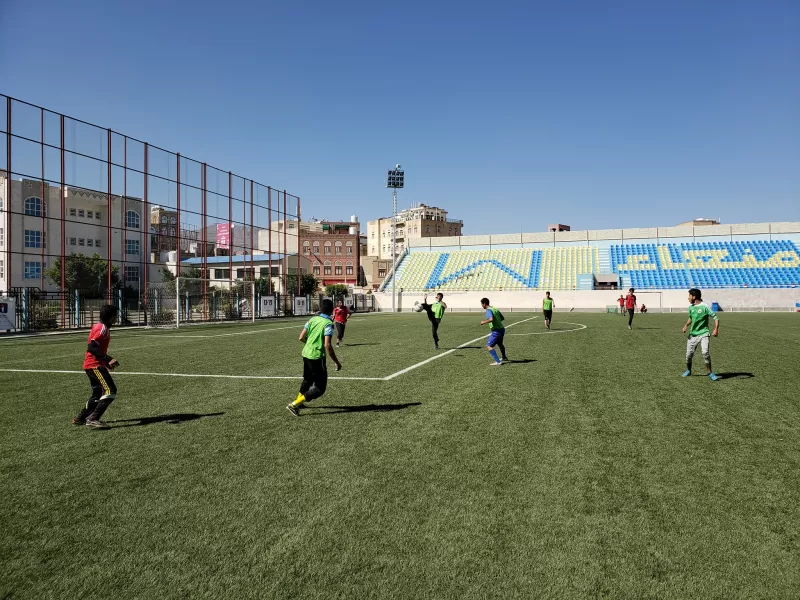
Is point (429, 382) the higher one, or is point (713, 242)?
point (713, 242)

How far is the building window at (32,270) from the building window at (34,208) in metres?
3.50

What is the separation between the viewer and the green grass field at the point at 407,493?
3762 mm

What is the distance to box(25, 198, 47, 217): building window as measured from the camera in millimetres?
30297

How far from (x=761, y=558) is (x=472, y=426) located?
412 centimetres

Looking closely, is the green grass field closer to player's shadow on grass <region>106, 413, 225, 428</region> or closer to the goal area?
player's shadow on grass <region>106, 413, 225, 428</region>

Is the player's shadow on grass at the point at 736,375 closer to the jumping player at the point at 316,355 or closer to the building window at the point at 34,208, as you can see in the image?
the jumping player at the point at 316,355

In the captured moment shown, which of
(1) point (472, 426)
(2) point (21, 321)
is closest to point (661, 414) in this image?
(1) point (472, 426)

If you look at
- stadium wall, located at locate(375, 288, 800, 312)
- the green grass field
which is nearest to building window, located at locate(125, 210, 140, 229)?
stadium wall, located at locate(375, 288, 800, 312)

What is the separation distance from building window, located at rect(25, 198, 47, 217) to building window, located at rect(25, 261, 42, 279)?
3.50 m

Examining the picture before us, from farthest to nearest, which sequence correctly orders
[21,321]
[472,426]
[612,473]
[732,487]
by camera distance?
[21,321] → [472,426] → [612,473] → [732,487]

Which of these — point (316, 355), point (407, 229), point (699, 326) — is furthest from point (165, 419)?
point (407, 229)

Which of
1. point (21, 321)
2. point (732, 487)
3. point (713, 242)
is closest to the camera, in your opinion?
point (732, 487)

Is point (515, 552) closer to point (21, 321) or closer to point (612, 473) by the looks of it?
point (612, 473)

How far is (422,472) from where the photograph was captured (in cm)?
586
